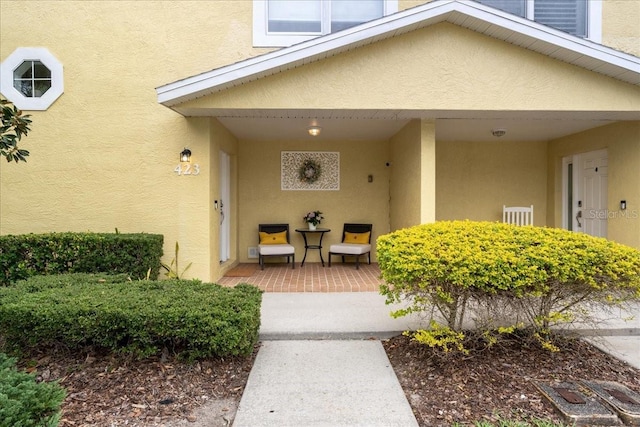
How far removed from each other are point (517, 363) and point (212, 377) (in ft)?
9.58

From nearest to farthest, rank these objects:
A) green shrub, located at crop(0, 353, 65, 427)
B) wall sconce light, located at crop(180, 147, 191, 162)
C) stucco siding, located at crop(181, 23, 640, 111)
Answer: green shrub, located at crop(0, 353, 65, 427), stucco siding, located at crop(181, 23, 640, 111), wall sconce light, located at crop(180, 147, 191, 162)

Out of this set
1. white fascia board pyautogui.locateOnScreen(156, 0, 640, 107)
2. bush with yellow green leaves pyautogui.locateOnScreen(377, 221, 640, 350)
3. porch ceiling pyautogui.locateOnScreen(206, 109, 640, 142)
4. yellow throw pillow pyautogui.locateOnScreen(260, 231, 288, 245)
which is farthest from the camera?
yellow throw pillow pyautogui.locateOnScreen(260, 231, 288, 245)

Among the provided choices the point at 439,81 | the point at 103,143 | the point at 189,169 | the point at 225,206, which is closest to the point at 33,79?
the point at 103,143

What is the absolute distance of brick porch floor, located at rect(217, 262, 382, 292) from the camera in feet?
21.0

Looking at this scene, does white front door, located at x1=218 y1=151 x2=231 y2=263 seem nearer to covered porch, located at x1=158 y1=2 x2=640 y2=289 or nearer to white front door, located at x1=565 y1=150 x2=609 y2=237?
covered porch, located at x1=158 y1=2 x2=640 y2=289

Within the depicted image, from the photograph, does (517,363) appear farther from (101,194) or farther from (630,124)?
(101,194)

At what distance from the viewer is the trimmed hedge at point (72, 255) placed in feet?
18.0

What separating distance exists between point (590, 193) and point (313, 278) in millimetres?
6153

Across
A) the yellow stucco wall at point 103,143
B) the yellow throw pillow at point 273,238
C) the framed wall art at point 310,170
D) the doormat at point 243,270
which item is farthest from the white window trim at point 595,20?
the doormat at point 243,270

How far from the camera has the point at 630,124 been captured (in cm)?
661

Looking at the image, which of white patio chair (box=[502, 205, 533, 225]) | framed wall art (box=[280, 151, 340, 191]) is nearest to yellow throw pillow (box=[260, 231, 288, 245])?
framed wall art (box=[280, 151, 340, 191])

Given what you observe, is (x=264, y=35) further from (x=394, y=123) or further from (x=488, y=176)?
(x=488, y=176)

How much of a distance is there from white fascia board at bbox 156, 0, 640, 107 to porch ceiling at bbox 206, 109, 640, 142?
0.57m

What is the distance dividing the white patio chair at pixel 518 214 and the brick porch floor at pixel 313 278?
347 cm
